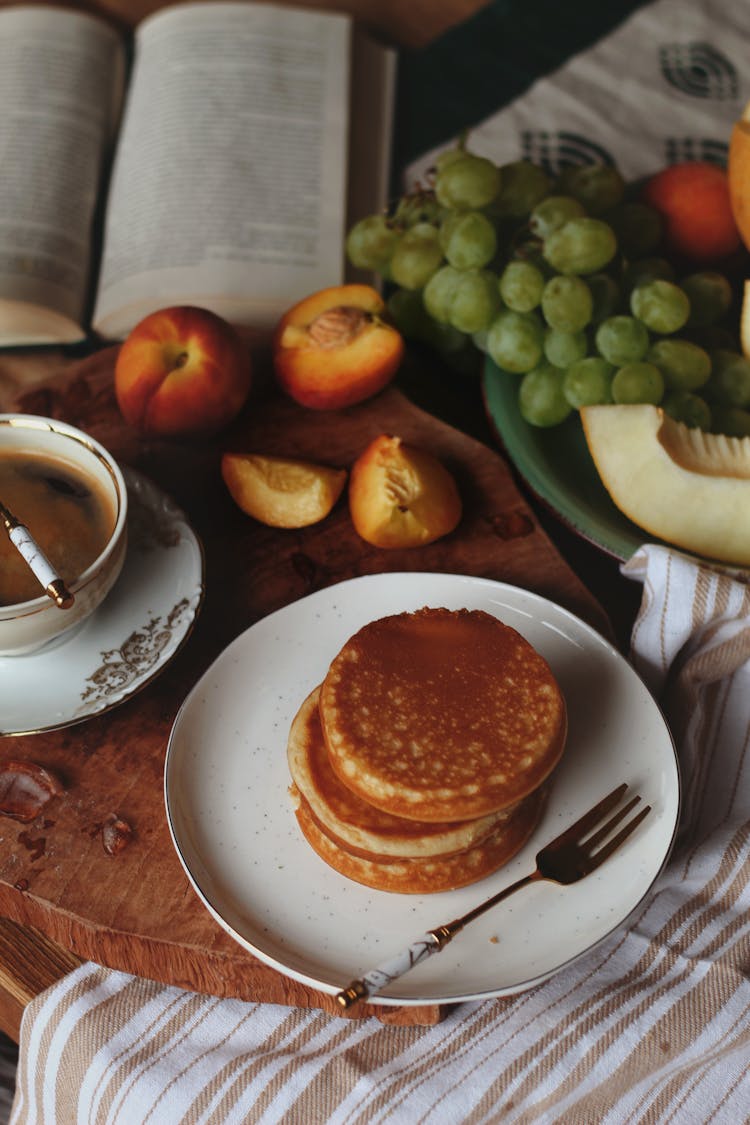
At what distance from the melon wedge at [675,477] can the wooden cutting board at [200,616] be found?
0.12m

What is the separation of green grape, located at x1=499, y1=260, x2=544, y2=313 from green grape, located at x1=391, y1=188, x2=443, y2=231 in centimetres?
18

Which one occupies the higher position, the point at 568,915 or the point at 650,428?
the point at 650,428

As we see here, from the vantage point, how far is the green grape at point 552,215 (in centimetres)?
128

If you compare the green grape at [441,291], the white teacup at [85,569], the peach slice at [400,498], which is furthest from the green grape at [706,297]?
the white teacup at [85,569]

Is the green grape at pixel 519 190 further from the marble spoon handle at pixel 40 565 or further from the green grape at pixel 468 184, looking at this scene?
the marble spoon handle at pixel 40 565

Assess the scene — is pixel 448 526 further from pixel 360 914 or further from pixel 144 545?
pixel 360 914

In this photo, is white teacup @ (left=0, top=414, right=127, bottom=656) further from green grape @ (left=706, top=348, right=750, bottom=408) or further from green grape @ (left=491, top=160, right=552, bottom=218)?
green grape @ (left=706, top=348, right=750, bottom=408)

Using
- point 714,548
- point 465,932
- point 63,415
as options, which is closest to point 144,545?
point 63,415

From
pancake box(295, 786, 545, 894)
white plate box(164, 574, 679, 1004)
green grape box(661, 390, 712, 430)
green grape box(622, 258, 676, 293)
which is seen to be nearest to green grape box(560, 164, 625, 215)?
green grape box(622, 258, 676, 293)

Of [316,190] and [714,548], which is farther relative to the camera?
[316,190]

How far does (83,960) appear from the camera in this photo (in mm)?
1015

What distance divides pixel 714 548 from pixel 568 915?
1.61 ft

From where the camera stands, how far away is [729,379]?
1.31 meters

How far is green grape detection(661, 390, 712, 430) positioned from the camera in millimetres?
1272
